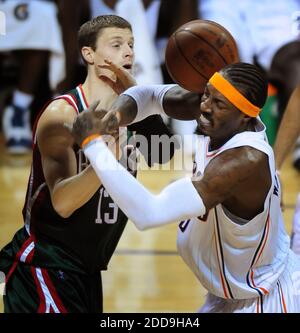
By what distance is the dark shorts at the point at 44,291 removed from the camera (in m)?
3.38

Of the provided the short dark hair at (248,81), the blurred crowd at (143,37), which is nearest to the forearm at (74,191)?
the short dark hair at (248,81)

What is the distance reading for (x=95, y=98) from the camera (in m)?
3.37

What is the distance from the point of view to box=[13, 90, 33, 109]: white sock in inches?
303

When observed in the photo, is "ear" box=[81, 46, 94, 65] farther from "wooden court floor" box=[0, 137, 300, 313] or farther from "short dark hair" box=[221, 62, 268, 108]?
"wooden court floor" box=[0, 137, 300, 313]

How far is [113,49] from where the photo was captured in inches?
134

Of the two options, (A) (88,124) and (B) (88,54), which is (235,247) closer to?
(A) (88,124)

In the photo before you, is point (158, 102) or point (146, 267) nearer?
point (158, 102)

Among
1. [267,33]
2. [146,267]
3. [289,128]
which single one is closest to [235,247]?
[289,128]

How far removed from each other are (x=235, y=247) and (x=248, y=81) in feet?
1.91

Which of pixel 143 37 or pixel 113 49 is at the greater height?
pixel 143 37

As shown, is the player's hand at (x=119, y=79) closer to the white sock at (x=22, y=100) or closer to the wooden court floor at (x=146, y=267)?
the wooden court floor at (x=146, y=267)

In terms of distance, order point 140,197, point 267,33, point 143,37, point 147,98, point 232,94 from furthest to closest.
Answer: point 267,33, point 143,37, point 147,98, point 232,94, point 140,197

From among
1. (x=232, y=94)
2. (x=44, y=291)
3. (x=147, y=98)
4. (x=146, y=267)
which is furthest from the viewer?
(x=146, y=267)

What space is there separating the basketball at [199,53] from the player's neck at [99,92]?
26cm
